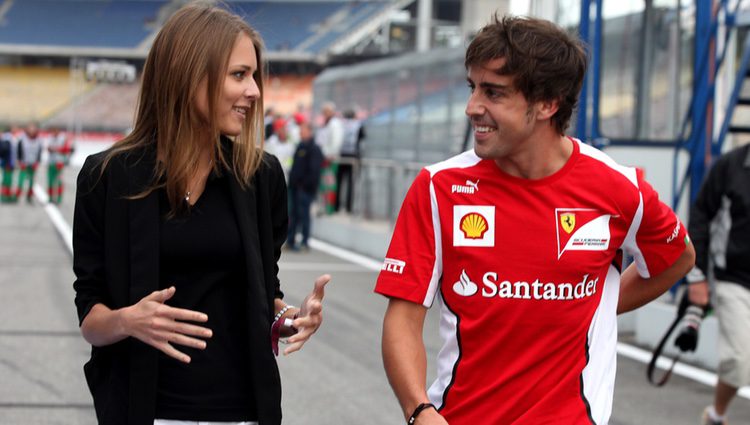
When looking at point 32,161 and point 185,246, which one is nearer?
point 185,246

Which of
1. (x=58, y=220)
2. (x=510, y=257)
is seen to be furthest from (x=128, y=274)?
(x=58, y=220)

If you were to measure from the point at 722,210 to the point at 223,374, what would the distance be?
143 inches

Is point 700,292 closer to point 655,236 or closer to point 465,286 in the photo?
point 655,236

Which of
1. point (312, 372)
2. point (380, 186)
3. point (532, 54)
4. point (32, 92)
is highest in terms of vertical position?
point (32, 92)

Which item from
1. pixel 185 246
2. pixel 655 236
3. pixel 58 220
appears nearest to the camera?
pixel 185 246

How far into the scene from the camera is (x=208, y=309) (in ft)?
9.16

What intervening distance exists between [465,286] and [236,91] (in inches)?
28.3

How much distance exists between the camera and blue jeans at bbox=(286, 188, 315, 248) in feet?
53.6

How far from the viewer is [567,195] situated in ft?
9.49

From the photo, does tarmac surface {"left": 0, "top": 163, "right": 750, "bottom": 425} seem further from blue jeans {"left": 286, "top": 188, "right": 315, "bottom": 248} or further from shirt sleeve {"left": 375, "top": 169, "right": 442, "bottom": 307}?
shirt sleeve {"left": 375, "top": 169, "right": 442, "bottom": 307}

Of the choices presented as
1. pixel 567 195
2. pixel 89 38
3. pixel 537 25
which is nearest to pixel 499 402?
pixel 567 195

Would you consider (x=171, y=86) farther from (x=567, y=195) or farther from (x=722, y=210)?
(x=722, y=210)

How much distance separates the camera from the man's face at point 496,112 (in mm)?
2799

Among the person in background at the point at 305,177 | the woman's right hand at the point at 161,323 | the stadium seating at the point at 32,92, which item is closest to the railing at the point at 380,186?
the person in background at the point at 305,177
